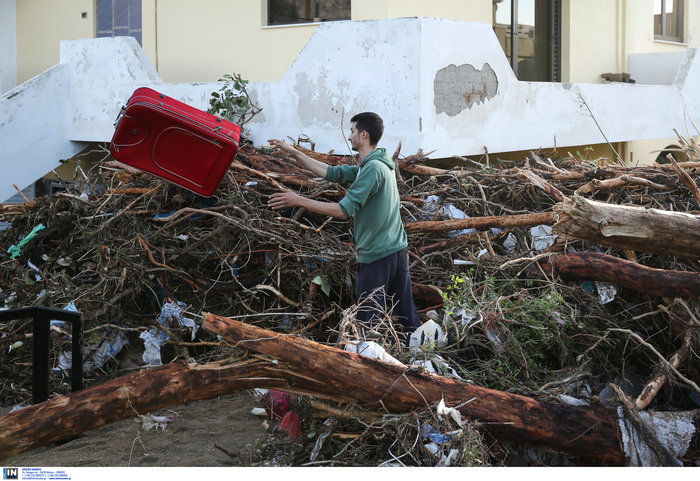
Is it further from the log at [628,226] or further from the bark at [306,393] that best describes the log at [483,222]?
the bark at [306,393]

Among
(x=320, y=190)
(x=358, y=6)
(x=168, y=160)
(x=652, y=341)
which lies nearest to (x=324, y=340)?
(x=320, y=190)

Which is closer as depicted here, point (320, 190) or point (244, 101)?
point (320, 190)

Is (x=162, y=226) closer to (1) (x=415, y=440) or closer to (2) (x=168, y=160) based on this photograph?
(2) (x=168, y=160)

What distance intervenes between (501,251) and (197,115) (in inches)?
97.1

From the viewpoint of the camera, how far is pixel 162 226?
566cm

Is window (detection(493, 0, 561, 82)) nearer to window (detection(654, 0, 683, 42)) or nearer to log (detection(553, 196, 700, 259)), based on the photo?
window (detection(654, 0, 683, 42))

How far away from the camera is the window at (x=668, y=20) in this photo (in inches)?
491

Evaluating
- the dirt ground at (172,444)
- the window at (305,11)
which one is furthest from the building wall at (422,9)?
the dirt ground at (172,444)

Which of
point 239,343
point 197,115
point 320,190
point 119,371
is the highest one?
point 197,115

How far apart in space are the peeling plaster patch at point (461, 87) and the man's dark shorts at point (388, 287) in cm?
266

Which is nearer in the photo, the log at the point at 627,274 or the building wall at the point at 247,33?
the log at the point at 627,274

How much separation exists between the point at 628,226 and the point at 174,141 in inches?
130

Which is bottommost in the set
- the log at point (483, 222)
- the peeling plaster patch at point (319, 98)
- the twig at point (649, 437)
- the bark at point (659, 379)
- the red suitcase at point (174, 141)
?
the twig at point (649, 437)

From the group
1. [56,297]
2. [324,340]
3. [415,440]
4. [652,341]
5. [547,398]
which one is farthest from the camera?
[56,297]
